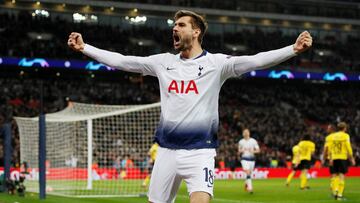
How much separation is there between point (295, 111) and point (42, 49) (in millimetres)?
21416

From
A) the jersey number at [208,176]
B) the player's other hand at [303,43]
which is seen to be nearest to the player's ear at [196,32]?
the player's other hand at [303,43]

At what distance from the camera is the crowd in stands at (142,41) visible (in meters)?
49.4

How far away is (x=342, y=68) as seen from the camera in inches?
2325

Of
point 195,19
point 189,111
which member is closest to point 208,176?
point 189,111

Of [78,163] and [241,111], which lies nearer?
[78,163]

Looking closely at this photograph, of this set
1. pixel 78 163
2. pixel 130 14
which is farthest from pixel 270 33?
pixel 78 163

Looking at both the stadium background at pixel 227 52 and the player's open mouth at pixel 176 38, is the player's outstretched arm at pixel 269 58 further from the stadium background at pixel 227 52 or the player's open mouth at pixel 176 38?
the stadium background at pixel 227 52

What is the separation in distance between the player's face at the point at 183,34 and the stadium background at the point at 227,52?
34978mm

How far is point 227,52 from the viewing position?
56.5 m

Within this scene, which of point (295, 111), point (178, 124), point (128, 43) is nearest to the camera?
point (178, 124)

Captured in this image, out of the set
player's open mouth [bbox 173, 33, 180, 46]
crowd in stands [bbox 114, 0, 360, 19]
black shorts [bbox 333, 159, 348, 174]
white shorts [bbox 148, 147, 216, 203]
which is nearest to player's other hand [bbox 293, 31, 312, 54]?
player's open mouth [bbox 173, 33, 180, 46]

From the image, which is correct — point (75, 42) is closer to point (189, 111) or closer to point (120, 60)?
point (120, 60)

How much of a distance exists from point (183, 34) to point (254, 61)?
2.41 feet

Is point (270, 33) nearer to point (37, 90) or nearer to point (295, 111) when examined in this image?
point (295, 111)
